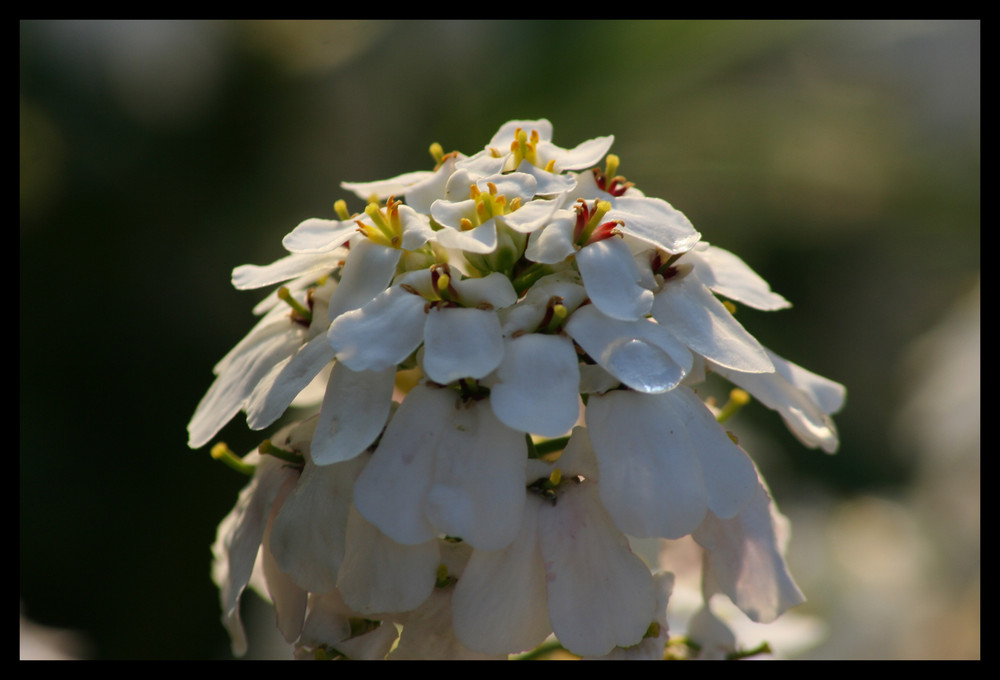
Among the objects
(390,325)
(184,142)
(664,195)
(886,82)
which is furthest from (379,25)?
(390,325)

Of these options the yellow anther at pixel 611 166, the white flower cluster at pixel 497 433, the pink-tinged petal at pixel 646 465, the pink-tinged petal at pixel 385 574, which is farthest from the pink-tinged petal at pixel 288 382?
the yellow anther at pixel 611 166

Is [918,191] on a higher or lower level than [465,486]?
lower

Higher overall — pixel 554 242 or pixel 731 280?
pixel 554 242

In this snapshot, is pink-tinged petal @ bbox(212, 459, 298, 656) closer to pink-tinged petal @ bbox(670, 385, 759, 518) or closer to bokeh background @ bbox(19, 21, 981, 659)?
pink-tinged petal @ bbox(670, 385, 759, 518)

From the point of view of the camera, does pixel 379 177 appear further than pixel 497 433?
Yes

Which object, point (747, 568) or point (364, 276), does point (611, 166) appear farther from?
point (747, 568)

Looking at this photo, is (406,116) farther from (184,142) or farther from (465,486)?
(465,486)

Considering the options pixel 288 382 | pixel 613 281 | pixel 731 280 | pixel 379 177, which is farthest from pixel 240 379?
pixel 379 177
